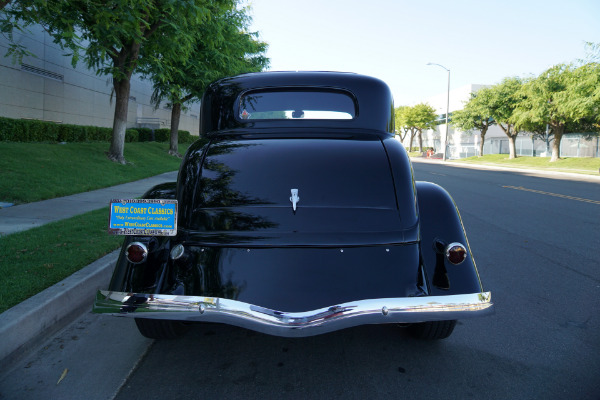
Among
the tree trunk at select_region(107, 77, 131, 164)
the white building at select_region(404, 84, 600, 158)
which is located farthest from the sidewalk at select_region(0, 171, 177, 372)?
the white building at select_region(404, 84, 600, 158)

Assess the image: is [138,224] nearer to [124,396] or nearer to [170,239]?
[170,239]

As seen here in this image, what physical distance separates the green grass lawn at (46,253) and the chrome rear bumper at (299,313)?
57.1 inches

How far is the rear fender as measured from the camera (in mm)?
2598

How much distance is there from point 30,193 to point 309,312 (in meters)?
8.49

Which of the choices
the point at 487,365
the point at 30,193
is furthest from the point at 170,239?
the point at 30,193

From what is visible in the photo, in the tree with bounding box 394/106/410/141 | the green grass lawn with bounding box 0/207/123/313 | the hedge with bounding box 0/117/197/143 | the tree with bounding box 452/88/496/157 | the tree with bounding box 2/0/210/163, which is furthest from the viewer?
the tree with bounding box 394/106/410/141

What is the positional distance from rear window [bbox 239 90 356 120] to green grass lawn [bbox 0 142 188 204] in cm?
676

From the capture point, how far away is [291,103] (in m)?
3.78

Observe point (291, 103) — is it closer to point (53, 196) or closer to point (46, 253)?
point (46, 253)

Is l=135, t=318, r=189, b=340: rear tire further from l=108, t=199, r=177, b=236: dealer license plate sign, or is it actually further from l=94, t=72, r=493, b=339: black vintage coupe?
A: l=108, t=199, r=177, b=236: dealer license plate sign

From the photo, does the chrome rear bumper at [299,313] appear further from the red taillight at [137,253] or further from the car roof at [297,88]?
the car roof at [297,88]

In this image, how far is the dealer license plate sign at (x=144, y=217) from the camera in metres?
2.63

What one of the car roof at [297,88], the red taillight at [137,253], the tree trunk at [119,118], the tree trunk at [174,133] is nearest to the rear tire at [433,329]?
the car roof at [297,88]

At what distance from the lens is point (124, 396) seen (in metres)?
2.47
